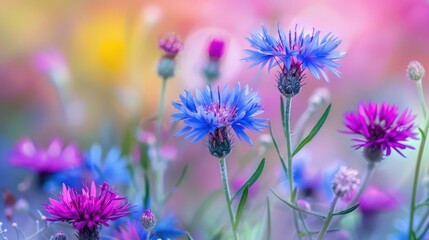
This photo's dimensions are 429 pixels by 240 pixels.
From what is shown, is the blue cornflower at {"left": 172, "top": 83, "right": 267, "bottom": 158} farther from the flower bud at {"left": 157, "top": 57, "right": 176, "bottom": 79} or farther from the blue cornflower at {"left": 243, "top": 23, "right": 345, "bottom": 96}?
the flower bud at {"left": 157, "top": 57, "right": 176, "bottom": 79}

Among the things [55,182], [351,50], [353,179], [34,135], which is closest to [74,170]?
[55,182]

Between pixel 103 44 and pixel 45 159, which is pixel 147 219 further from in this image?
pixel 103 44

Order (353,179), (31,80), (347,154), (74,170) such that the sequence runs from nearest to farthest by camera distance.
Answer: (353,179), (74,170), (347,154), (31,80)

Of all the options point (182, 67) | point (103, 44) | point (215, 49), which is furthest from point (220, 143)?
point (103, 44)

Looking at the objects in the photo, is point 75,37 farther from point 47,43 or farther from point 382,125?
point 382,125

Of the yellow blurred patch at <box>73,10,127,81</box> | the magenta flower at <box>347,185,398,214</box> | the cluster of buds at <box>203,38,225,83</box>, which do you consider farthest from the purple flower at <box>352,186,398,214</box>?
the yellow blurred patch at <box>73,10,127,81</box>

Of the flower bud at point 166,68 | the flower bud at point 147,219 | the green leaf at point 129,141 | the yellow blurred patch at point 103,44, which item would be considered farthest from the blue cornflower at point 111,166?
the yellow blurred patch at point 103,44

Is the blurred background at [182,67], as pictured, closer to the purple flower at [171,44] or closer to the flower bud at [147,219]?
the purple flower at [171,44]
